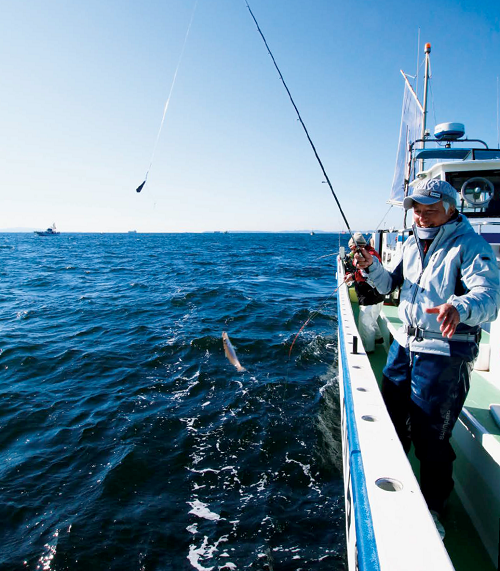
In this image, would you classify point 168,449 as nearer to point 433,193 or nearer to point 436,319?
point 436,319

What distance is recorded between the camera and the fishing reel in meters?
6.46

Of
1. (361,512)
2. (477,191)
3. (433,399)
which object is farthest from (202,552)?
(477,191)

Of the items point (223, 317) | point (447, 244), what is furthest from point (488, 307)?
point (223, 317)

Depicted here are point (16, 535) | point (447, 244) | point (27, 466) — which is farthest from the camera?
point (27, 466)

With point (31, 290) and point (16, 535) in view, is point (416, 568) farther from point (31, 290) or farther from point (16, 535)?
point (31, 290)

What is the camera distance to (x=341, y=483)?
4188 millimetres

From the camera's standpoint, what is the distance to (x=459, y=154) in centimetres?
840

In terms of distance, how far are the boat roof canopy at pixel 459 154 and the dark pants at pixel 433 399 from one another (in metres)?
6.93

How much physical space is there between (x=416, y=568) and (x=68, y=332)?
10201 mm

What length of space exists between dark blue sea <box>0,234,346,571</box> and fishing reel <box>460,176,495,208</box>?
4118 millimetres

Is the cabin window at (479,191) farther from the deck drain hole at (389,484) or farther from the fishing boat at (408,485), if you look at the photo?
the deck drain hole at (389,484)

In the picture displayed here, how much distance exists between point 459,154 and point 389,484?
29.1 ft

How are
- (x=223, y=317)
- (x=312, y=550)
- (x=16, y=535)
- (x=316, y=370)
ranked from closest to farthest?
A: 1. (x=312, y=550)
2. (x=16, y=535)
3. (x=316, y=370)
4. (x=223, y=317)

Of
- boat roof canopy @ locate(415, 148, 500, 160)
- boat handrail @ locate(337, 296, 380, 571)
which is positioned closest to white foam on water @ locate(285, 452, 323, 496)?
boat handrail @ locate(337, 296, 380, 571)
